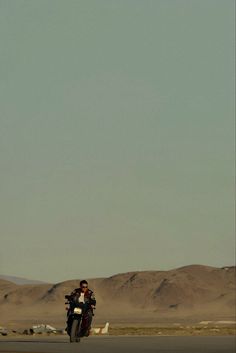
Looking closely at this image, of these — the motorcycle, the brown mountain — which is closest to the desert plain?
the brown mountain

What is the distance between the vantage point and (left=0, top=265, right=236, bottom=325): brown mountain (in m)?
163

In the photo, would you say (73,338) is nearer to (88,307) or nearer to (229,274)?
(88,307)

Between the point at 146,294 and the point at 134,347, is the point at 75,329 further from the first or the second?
the point at 146,294

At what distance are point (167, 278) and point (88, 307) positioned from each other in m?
146

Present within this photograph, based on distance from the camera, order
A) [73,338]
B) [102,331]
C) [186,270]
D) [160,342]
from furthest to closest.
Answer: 1. [186,270]
2. [102,331]
3. [73,338]
4. [160,342]

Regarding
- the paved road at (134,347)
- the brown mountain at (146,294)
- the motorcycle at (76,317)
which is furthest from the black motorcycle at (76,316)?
the brown mountain at (146,294)

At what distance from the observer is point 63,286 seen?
179750mm

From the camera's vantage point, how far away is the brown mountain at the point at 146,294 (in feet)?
534


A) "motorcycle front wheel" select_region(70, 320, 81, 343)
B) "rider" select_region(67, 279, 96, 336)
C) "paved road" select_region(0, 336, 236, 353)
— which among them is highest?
"rider" select_region(67, 279, 96, 336)

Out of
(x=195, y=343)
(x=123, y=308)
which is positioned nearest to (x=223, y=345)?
(x=195, y=343)

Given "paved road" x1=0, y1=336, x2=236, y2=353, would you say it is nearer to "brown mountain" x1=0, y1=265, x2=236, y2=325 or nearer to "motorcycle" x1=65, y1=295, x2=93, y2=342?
"motorcycle" x1=65, y1=295, x2=93, y2=342

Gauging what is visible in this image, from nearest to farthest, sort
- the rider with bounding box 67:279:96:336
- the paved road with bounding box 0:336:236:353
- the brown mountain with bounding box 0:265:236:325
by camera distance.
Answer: the paved road with bounding box 0:336:236:353, the rider with bounding box 67:279:96:336, the brown mountain with bounding box 0:265:236:325

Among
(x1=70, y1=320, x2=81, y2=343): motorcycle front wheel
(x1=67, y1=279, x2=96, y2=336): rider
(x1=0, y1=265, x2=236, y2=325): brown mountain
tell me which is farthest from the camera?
(x1=0, y1=265, x2=236, y2=325): brown mountain

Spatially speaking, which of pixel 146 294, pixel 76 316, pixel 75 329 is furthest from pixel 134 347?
pixel 146 294
